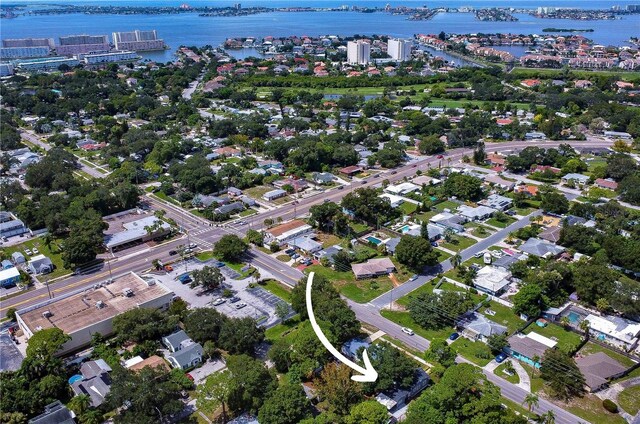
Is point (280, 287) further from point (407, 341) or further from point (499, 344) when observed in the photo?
point (499, 344)

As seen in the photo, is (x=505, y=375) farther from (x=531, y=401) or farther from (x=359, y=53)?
(x=359, y=53)

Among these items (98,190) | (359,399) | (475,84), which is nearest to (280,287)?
(359,399)

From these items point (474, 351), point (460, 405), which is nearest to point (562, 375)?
point (474, 351)

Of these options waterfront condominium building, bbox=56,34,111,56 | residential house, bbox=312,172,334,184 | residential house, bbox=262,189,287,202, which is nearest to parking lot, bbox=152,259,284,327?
residential house, bbox=262,189,287,202

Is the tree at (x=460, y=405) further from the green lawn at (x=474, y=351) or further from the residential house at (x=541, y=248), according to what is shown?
the residential house at (x=541, y=248)

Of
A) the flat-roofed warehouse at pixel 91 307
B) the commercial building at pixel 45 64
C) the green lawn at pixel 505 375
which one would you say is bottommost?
the green lawn at pixel 505 375

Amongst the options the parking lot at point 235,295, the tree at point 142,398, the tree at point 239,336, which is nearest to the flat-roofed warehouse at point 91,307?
the parking lot at point 235,295

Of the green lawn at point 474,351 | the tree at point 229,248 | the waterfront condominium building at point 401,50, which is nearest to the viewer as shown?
the green lawn at point 474,351
